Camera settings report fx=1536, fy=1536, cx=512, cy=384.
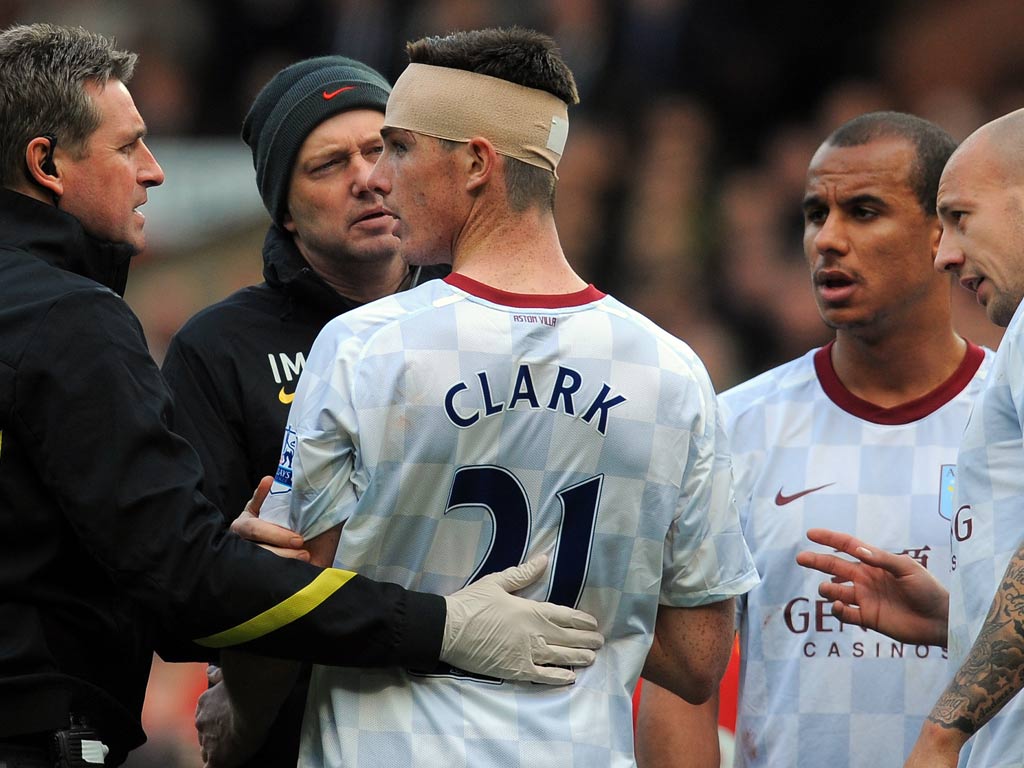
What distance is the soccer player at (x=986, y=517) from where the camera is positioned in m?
2.81

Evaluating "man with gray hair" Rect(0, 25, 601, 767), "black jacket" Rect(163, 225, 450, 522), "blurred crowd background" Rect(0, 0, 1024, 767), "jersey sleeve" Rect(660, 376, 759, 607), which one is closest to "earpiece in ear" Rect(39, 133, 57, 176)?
"man with gray hair" Rect(0, 25, 601, 767)

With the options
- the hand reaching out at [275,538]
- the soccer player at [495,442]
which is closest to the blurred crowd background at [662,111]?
the soccer player at [495,442]

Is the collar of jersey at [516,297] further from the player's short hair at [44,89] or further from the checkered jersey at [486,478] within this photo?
the player's short hair at [44,89]

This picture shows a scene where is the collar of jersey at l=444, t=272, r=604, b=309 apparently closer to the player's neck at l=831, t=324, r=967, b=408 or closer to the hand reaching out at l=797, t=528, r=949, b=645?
the hand reaching out at l=797, t=528, r=949, b=645

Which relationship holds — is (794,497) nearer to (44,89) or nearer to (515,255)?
(515,255)

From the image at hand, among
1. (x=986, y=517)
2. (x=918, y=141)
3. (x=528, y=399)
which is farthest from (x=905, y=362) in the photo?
(x=528, y=399)

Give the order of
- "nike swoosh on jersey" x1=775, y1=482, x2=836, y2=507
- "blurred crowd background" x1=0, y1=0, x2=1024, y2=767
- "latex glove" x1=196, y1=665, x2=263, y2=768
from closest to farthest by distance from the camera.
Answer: "latex glove" x1=196, y1=665, x2=263, y2=768 < "nike swoosh on jersey" x1=775, y1=482, x2=836, y2=507 < "blurred crowd background" x1=0, y1=0, x2=1024, y2=767

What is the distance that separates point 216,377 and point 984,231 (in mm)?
1794

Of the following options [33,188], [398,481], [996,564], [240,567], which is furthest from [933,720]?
[33,188]

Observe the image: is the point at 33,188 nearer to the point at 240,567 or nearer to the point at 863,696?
the point at 240,567

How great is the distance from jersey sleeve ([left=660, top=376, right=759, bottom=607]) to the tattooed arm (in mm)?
535

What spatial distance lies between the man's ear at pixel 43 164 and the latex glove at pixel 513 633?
1.18 meters

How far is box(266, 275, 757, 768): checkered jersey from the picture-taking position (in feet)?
9.50

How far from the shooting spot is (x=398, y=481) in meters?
2.89
